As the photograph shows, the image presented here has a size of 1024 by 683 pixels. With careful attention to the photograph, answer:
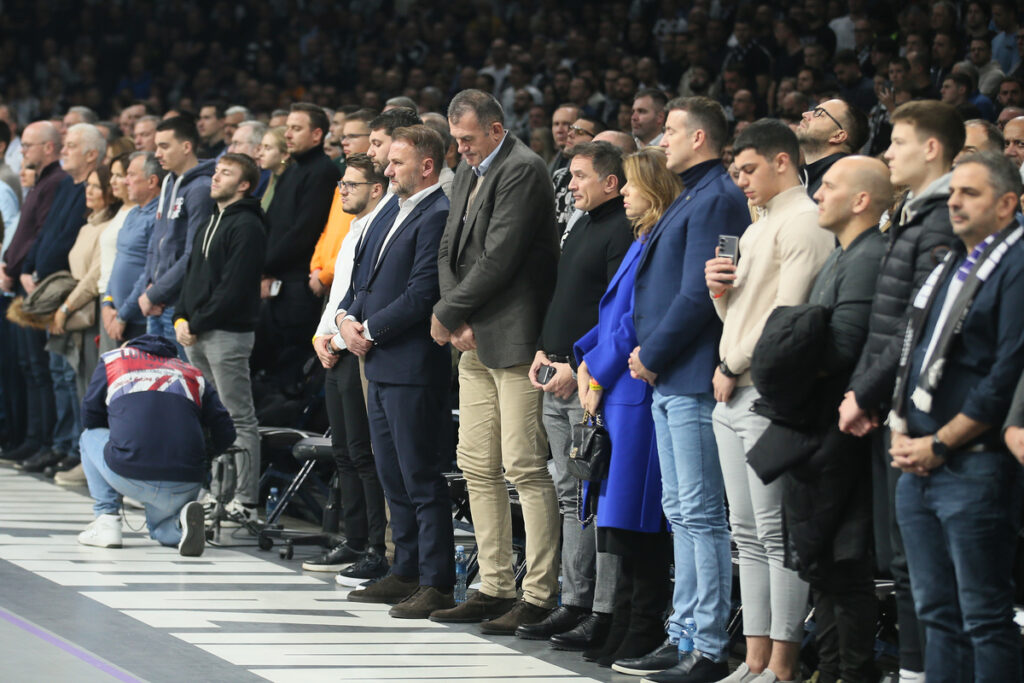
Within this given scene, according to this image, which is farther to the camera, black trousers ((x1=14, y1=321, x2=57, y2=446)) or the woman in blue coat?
black trousers ((x1=14, y1=321, x2=57, y2=446))

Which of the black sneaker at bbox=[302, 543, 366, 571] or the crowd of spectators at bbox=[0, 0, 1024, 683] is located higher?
the crowd of spectators at bbox=[0, 0, 1024, 683]

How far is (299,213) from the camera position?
8.65 meters

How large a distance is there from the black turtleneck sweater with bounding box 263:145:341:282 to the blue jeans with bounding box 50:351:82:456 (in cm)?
191

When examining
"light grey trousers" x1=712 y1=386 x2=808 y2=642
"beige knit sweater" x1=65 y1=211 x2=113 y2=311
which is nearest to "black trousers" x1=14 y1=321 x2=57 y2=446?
"beige knit sweater" x1=65 y1=211 x2=113 y2=311

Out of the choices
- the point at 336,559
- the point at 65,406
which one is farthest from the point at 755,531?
the point at 65,406

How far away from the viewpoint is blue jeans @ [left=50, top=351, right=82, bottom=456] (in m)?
9.78

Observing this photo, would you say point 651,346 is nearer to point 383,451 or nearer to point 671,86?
point 383,451

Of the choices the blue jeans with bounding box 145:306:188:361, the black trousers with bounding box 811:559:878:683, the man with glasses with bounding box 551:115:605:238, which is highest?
the man with glasses with bounding box 551:115:605:238

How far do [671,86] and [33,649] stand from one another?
922 centimetres

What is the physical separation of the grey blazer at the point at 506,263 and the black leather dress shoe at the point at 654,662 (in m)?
1.24

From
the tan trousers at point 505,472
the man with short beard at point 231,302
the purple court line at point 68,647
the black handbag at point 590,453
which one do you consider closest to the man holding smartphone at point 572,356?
the tan trousers at point 505,472

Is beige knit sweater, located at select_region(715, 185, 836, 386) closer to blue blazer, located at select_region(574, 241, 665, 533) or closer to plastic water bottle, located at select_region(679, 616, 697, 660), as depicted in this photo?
blue blazer, located at select_region(574, 241, 665, 533)

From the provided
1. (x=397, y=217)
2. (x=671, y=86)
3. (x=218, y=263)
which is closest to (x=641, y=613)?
(x=397, y=217)

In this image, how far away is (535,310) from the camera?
5.99m
